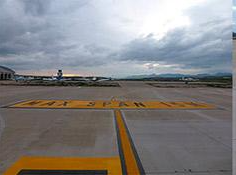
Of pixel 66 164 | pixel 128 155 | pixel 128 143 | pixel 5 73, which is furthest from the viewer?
pixel 5 73

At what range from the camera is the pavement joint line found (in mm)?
4074

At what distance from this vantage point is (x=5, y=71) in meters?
106

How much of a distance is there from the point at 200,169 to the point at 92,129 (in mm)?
3719

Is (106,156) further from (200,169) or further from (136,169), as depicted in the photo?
(200,169)

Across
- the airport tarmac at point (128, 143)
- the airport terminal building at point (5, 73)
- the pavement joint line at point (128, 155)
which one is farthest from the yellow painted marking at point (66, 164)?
the airport terminal building at point (5, 73)

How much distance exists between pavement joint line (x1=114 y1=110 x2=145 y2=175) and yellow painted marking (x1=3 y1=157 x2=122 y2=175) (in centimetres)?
13

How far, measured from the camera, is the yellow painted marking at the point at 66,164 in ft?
13.6

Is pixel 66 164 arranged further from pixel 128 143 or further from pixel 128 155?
pixel 128 143

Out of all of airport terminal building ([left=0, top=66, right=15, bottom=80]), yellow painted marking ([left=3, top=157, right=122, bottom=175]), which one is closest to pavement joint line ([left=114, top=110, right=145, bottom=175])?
yellow painted marking ([left=3, top=157, right=122, bottom=175])

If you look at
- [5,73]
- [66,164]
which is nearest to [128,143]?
[66,164]

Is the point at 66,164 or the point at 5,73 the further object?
the point at 5,73

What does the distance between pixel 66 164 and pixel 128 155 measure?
1.20 meters

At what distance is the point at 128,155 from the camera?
4.84m

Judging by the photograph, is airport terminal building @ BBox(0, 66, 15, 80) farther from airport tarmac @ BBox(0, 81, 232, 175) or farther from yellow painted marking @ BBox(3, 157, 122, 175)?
yellow painted marking @ BBox(3, 157, 122, 175)
